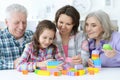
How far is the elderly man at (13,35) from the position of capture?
175 centimetres

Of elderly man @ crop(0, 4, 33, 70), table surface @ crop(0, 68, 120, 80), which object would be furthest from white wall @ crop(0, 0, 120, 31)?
table surface @ crop(0, 68, 120, 80)

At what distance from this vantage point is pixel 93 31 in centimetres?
178

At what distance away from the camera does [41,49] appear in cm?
162

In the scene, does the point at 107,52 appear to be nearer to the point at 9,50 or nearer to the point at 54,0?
the point at 9,50

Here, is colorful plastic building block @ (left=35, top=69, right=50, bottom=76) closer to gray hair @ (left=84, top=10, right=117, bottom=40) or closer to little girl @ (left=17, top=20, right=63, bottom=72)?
little girl @ (left=17, top=20, right=63, bottom=72)

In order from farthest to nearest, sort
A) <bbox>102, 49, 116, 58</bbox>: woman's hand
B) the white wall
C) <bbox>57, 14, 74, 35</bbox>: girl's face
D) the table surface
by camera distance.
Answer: the white wall < <bbox>57, 14, 74, 35</bbox>: girl's face < <bbox>102, 49, 116, 58</bbox>: woman's hand < the table surface

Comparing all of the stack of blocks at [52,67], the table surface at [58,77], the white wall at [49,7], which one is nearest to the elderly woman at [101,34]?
the table surface at [58,77]

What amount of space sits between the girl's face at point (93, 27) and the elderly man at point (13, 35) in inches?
17.8

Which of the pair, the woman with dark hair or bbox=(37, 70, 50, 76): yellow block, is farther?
the woman with dark hair

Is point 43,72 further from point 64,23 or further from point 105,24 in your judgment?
point 105,24

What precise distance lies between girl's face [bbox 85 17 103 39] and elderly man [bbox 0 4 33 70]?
0.45 meters

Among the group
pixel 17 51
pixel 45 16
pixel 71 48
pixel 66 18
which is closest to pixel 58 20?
pixel 66 18

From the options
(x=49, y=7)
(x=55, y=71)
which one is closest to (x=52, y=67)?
(x=55, y=71)

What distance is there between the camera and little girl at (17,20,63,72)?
1.58 m
